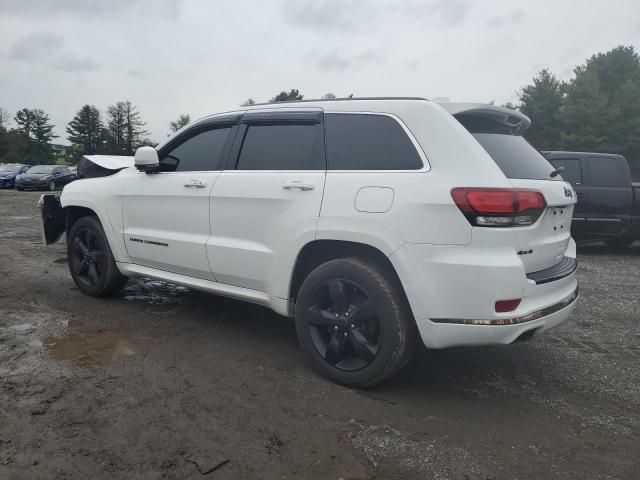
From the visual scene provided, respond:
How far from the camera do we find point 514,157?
3.28 meters

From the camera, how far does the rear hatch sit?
2910 millimetres

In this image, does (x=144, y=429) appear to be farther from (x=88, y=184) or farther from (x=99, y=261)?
(x=88, y=184)

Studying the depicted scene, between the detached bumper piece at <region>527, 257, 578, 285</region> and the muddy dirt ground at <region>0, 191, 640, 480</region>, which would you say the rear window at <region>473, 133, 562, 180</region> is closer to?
the detached bumper piece at <region>527, 257, 578, 285</region>

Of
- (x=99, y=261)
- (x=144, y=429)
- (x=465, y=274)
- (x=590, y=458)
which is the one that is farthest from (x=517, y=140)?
(x=99, y=261)

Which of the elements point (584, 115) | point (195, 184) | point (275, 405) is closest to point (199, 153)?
point (195, 184)

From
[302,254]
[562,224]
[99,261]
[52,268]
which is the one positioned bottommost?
[52,268]

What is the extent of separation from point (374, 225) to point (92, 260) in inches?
130

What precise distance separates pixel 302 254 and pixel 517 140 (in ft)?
5.39

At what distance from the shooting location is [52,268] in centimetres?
677

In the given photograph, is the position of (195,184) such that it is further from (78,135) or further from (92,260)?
(78,135)

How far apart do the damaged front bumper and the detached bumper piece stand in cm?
499

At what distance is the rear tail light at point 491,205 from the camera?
2.83 metres

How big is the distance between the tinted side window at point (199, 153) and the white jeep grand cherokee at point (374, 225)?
13mm

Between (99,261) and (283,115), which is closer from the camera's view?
(283,115)
